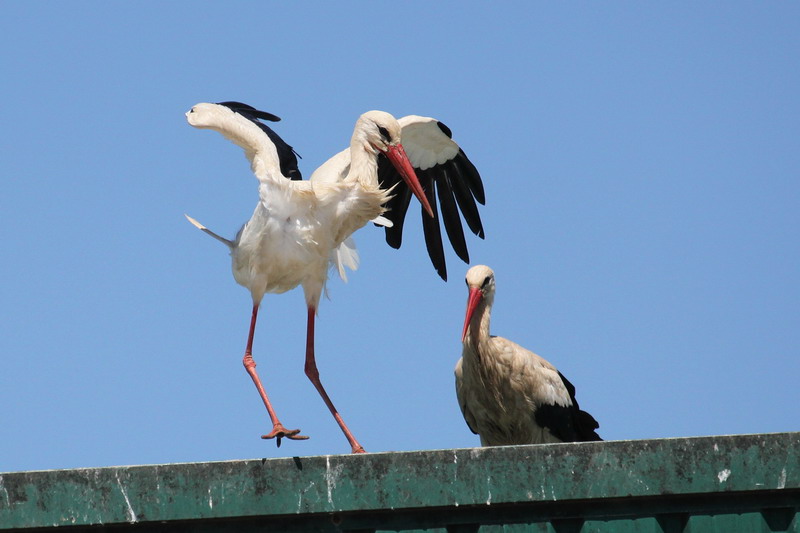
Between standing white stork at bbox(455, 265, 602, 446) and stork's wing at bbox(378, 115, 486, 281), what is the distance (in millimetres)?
499

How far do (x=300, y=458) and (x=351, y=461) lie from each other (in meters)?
0.15

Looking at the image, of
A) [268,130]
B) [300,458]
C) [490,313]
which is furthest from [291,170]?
[300,458]

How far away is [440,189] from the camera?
8.57 metres

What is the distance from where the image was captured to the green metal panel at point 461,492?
10.8ft

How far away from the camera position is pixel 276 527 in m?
3.38

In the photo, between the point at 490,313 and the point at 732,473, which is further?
the point at 490,313

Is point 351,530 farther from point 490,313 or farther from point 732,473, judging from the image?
point 490,313

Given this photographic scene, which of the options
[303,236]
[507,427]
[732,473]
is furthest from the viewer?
[507,427]

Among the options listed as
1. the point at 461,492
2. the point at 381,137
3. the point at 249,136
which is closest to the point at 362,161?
the point at 381,137

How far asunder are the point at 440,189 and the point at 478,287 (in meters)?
0.91

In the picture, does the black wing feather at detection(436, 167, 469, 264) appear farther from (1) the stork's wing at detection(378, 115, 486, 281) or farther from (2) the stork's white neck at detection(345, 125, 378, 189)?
(2) the stork's white neck at detection(345, 125, 378, 189)

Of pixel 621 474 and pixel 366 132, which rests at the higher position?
pixel 366 132

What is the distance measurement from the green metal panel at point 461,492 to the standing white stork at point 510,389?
4446 millimetres

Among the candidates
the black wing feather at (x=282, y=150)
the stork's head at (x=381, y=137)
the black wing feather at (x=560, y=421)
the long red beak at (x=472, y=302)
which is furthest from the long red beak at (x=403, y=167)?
the black wing feather at (x=560, y=421)
